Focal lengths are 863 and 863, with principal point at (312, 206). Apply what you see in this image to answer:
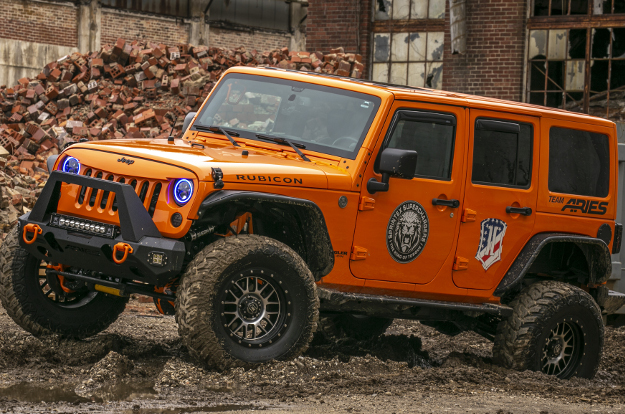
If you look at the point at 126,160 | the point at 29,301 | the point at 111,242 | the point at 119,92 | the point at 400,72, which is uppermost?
the point at 400,72

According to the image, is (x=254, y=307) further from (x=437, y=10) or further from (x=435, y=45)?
(x=437, y=10)

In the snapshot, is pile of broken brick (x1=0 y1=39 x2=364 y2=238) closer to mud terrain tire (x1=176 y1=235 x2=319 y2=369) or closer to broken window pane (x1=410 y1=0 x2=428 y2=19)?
broken window pane (x1=410 y1=0 x2=428 y2=19)

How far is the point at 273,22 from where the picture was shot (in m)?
39.1

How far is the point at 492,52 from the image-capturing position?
1805cm

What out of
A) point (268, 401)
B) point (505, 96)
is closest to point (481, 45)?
point (505, 96)

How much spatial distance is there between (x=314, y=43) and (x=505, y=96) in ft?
15.3

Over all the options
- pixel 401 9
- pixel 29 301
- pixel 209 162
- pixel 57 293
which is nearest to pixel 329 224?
pixel 209 162

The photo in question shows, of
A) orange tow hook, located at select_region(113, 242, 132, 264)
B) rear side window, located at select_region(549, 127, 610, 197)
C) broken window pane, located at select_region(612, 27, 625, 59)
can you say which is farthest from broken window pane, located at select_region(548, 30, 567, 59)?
orange tow hook, located at select_region(113, 242, 132, 264)

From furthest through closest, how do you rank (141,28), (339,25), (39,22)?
(141,28), (39,22), (339,25)

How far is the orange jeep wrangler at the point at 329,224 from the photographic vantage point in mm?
5301

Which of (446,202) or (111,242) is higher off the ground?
(446,202)

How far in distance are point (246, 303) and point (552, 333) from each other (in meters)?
2.81

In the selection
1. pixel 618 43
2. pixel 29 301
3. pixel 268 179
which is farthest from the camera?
pixel 618 43

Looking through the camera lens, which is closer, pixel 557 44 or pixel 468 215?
pixel 468 215
